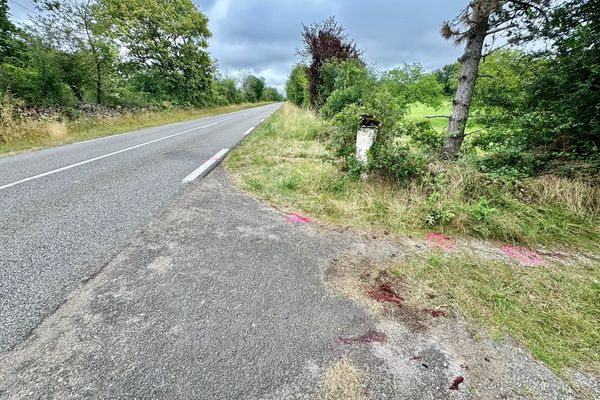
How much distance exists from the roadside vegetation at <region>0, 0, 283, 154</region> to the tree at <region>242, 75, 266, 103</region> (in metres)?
36.0

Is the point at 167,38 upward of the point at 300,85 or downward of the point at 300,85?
upward

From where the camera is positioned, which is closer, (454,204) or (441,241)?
(441,241)

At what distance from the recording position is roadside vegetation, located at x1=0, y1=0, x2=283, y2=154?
32.1ft

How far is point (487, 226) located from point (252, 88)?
7093 centimetres

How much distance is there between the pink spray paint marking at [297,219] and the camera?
320 cm

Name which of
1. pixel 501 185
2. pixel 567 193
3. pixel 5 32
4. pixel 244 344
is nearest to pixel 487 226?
pixel 501 185

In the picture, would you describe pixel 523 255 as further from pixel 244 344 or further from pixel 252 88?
pixel 252 88

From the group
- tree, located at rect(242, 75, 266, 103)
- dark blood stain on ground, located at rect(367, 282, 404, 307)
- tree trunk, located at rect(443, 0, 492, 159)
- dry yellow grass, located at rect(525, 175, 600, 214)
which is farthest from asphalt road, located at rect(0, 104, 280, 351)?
tree, located at rect(242, 75, 266, 103)

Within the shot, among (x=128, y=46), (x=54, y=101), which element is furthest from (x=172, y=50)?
(x=54, y=101)

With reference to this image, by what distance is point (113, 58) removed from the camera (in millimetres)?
15766

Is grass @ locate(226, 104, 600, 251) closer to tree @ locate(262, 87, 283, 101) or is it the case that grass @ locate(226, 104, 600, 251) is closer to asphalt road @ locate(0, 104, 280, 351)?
asphalt road @ locate(0, 104, 280, 351)

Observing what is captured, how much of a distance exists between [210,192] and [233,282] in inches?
89.8

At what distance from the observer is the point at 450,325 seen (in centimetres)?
169

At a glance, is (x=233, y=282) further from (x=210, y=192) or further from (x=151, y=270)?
(x=210, y=192)
